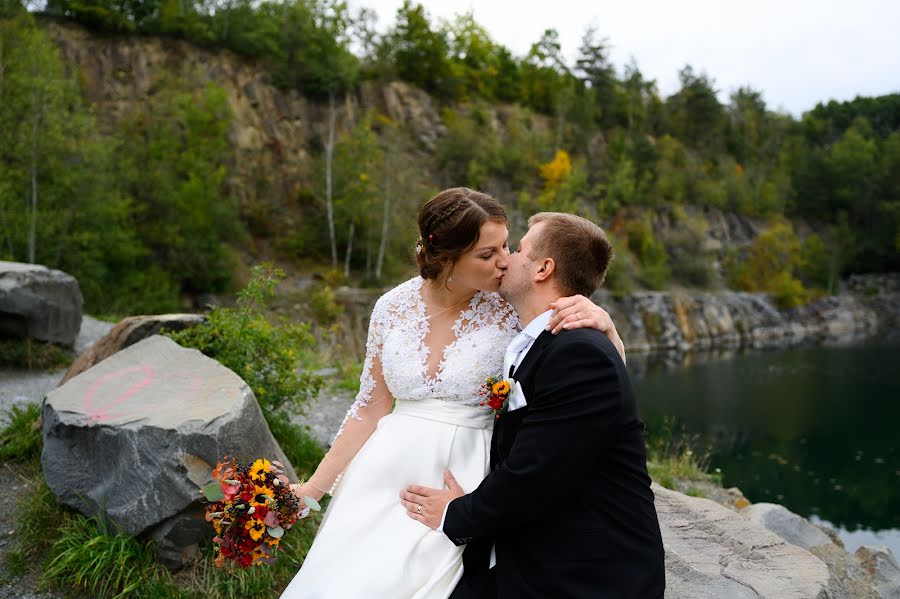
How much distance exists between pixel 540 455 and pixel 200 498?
254cm

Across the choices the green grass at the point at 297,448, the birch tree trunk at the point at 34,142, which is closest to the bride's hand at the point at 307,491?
the green grass at the point at 297,448

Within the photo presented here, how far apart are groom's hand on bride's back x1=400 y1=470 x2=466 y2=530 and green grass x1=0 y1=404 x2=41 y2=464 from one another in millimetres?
3993

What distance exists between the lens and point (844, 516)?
11359 millimetres

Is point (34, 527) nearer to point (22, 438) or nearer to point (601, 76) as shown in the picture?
point (22, 438)

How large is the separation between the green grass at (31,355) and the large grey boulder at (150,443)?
4.88 metres

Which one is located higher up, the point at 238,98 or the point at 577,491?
the point at 238,98

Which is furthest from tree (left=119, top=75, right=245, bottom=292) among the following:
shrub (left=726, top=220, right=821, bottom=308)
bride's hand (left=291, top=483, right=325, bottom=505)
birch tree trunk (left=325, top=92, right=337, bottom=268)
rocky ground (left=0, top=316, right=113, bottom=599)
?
shrub (left=726, top=220, right=821, bottom=308)

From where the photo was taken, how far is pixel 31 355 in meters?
8.74

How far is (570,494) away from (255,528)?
1.26 metres

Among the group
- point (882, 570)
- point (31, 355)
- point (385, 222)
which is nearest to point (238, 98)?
point (385, 222)

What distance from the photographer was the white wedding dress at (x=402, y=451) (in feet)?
7.87

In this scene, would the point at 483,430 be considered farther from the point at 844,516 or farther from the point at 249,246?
the point at 249,246

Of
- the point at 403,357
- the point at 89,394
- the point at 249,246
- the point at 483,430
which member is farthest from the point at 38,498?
the point at 249,246

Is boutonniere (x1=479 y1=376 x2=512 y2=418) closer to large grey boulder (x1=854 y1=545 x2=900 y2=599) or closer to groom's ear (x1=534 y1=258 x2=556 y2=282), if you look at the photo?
groom's ear (x1=534 y1=258 x2=556 y2=282)
